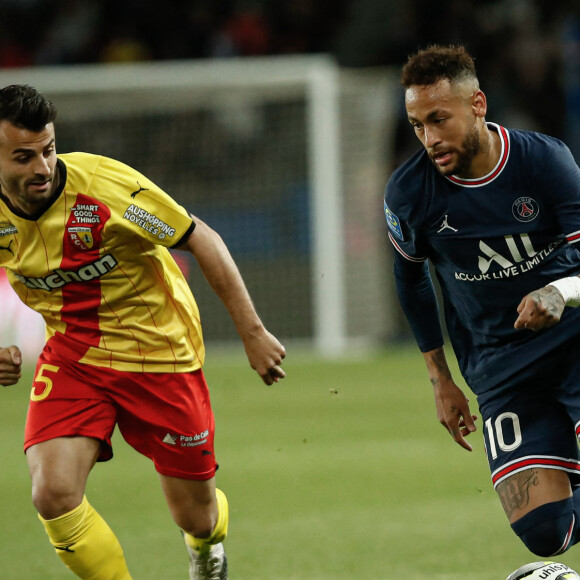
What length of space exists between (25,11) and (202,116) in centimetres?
472

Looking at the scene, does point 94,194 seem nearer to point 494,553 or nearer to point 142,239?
point 142,239

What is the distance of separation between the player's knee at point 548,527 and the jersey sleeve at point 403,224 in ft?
3.58

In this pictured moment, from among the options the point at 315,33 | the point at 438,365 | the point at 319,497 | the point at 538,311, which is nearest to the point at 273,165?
the point at 315,33

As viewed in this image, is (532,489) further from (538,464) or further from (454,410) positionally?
(454,410)

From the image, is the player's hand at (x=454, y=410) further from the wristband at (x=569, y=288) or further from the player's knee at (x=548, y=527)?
the wristband at (x=569, y=288)

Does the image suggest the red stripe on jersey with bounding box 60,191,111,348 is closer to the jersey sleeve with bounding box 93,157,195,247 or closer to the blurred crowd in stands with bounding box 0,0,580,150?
the jersey sleeve with bounding box 93,157,195,247

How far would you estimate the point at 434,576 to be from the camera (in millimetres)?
5133

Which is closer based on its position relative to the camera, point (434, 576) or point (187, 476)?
point (187, 476)

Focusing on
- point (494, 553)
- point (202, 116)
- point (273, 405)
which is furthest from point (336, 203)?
point (494, 553)

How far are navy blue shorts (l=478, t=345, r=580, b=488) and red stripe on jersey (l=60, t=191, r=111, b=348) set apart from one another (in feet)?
5.31

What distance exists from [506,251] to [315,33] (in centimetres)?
1434

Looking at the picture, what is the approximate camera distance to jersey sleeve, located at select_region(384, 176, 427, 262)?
4.52 m

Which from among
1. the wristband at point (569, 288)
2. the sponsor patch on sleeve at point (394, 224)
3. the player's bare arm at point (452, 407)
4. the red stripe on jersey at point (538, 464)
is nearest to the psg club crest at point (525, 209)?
the wristband at point (569, 288)

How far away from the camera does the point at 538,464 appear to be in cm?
439
